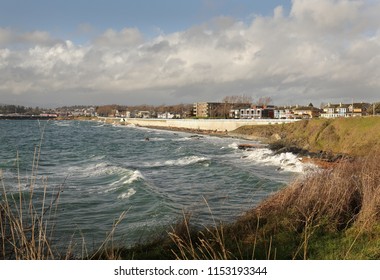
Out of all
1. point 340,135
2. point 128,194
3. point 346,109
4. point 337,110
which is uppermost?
point 346,109

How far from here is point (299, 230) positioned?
8406 millimetres

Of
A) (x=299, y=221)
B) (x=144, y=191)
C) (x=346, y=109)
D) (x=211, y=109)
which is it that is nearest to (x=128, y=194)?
(x=144, y=191)

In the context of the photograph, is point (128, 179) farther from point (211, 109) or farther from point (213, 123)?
point (211, 109)

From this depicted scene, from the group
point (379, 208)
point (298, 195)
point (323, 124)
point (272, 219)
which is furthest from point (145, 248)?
point (323, 124)

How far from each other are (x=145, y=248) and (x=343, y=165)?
260 inches

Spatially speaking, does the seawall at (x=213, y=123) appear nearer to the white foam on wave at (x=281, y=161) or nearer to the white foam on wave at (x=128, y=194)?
the white foam on wave at (x=281, y=161)

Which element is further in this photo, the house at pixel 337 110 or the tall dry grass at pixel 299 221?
the house at pixel 337 110

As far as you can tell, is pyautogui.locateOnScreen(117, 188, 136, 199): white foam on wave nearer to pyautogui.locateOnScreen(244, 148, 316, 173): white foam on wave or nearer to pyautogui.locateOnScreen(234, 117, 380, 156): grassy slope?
pyautogui.locateOnScreen(244, 148, 316, 173): white foam on wave

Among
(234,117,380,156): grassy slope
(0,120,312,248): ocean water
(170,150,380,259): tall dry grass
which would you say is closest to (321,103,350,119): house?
(234,117,380,156): grassy slope

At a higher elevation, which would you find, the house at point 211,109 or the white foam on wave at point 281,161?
the house at point 211,109

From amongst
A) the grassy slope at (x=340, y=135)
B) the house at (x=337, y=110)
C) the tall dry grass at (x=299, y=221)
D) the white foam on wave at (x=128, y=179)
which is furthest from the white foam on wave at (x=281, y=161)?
the house at (x=337, y=110)

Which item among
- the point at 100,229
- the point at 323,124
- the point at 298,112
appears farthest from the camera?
the point at 298,112

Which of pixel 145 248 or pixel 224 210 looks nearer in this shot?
pixel 145 248
